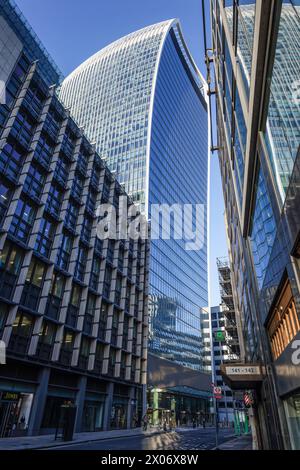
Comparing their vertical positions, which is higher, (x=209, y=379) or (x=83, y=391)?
(x=209, y=379)

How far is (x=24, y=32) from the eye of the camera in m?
46.5

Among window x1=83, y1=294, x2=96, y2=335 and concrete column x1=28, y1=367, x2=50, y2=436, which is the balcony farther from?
window x1=83, y1=294, x2=96, y2=335

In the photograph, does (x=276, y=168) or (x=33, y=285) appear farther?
(x=33, y=285)

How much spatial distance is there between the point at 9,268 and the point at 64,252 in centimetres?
800

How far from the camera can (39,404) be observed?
25.9m

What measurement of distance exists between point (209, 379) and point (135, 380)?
55.8 m

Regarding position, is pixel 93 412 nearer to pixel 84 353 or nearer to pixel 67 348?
pixel 84 353

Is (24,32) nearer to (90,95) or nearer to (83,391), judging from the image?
(83,391)

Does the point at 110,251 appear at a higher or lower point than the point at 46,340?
higher

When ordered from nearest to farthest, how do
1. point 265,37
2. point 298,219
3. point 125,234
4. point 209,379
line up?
point 298,219
point 265,37
point 125,234
point 209,379

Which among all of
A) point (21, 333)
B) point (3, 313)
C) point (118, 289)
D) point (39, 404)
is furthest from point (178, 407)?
point (3, 313)

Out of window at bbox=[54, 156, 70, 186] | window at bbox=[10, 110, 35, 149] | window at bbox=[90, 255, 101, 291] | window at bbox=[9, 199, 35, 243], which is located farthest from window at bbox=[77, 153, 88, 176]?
window at bbox=[90, 255, 101, 291]

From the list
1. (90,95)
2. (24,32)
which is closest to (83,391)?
(24,32)

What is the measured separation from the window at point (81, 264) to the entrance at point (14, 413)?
12.9 metres
